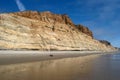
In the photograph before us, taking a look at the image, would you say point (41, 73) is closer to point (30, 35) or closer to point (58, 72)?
point (58, 72)

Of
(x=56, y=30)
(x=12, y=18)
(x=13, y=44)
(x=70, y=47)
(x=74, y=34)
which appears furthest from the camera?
(x=74, y=34)

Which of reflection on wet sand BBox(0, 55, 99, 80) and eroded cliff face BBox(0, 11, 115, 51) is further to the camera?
eroded cliff face BBox(0, 11, 115, 51)

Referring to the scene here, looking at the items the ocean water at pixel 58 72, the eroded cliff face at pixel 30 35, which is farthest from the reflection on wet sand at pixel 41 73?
the eroded cliff face at pixel 30 35

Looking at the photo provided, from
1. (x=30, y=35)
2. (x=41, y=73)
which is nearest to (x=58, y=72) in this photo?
(x=41, y=73)

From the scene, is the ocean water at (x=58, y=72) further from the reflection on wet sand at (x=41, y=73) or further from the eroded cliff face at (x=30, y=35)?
the eroded cliff face at (x=30, y=35)

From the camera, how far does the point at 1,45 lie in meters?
27.6

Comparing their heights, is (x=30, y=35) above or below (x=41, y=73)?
above

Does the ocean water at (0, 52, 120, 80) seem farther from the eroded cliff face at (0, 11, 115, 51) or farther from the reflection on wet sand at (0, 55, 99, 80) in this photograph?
the eroded cliff face at (0, 11, 115, 51)

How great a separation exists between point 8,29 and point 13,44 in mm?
2930

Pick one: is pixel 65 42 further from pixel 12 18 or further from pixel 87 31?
pixel 87 31

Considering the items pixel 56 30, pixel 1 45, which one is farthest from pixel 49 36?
pixel 1 45

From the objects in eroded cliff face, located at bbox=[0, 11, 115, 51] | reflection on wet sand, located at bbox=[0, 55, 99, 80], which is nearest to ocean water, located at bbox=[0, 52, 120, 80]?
reflection on wet sand, located at bbox=[0, 55, 99, 80]

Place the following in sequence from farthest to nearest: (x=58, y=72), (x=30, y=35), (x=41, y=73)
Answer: (x=30, y=35)
(x=58, y=72)
(x=41, y=73)

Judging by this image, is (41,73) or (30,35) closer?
(41,73)
